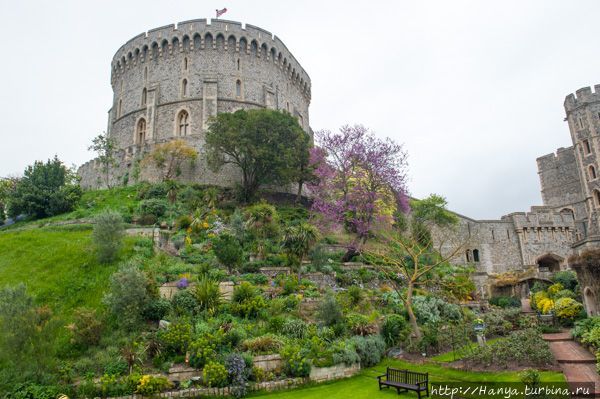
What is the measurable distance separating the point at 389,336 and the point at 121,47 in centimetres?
4029

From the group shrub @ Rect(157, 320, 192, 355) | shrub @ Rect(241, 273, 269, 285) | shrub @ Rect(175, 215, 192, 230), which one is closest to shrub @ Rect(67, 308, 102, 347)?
shrub @ Rect(157, 320, 192, 355)

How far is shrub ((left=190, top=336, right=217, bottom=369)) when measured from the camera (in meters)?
13.4

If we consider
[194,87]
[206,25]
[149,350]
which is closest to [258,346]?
[149,350]

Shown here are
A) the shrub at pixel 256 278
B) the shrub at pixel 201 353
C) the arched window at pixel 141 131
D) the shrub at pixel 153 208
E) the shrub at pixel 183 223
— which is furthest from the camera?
the arched window at pixel 141 131

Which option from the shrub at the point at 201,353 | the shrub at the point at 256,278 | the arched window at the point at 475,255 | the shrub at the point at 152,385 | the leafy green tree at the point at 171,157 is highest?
the leafy green tree at the point at 171,157

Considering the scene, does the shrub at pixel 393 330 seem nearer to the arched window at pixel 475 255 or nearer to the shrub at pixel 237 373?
the shrub at pixel 237 373

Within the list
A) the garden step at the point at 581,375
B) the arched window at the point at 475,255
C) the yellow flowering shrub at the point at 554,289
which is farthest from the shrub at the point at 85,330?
the arched window at the point at 475,255

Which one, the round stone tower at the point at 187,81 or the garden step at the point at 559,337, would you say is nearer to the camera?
the garden step at the point at 559,337

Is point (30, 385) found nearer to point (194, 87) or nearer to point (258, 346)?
point (258, 346)

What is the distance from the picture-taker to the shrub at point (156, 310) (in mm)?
15992

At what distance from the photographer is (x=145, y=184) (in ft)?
114

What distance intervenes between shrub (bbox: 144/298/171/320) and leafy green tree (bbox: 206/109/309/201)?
1622 centimetres

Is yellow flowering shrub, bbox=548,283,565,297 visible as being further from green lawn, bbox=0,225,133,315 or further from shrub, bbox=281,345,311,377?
green lawn, bbox=0,225,133,315

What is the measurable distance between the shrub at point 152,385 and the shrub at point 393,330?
8.83 m
